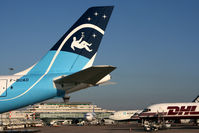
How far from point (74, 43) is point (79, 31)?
0.81 metres

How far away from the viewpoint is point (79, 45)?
1569 centimetres

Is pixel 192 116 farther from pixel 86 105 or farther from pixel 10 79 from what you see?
pixel 86 105

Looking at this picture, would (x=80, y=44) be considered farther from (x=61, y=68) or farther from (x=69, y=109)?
(x=69, y=109)

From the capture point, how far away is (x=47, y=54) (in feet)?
54.3

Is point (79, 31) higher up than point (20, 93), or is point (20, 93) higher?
point (79, 31)

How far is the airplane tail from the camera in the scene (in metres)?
15.5

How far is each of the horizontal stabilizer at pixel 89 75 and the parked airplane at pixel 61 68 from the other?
0.09 m

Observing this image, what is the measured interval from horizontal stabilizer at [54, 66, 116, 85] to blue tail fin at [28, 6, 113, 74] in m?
1.47

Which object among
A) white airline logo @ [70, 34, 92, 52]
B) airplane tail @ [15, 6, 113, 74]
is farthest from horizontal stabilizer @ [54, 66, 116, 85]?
white airline logo @ [70, 34, 92, 52]

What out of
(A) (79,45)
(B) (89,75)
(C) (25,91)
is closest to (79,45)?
(A) (79,45)

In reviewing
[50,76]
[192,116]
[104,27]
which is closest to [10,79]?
[50,76]

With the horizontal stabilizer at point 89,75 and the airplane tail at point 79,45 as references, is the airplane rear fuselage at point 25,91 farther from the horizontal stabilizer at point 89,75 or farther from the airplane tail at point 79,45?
the airplane tail at point 79,45

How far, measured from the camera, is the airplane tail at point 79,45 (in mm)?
15484

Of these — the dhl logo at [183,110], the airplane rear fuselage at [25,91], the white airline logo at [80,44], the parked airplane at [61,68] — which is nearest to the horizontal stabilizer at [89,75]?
the parked airplane at [61,68]
